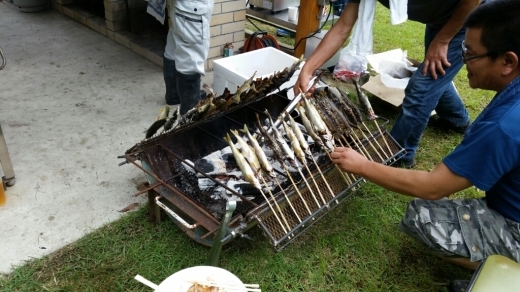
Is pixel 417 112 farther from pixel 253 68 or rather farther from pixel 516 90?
pixel 253 68

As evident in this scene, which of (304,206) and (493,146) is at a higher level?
(493,146)

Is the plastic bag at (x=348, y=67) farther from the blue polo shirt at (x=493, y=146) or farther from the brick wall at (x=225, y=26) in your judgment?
the blue polo shirt at (x=493, y=146)

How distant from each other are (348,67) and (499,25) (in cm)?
418

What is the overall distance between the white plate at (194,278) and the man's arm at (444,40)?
9.28 ft

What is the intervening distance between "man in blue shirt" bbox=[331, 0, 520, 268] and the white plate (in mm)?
1152

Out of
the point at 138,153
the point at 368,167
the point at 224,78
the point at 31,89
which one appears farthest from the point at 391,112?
the point at 31,89

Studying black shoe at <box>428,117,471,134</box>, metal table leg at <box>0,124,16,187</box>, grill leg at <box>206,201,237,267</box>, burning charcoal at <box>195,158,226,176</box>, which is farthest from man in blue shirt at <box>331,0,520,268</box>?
metal table leg at <box>0,124,16,187</box>

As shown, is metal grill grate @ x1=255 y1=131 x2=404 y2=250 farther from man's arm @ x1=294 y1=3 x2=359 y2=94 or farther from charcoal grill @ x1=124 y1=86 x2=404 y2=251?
man's arm @ x1=294 y1=3 x2=359 y2=94

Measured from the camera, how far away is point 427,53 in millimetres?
4004

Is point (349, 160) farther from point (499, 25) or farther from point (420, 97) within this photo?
point (420, 97)

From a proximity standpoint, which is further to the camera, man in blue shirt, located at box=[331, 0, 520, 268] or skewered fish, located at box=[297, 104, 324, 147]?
skewered fish, located at box=[297, 104, 324, 147]

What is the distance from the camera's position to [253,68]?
534 centimetres

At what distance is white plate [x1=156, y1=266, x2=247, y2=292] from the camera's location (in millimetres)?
2211

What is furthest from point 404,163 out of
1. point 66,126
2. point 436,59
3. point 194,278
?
point 66,126
